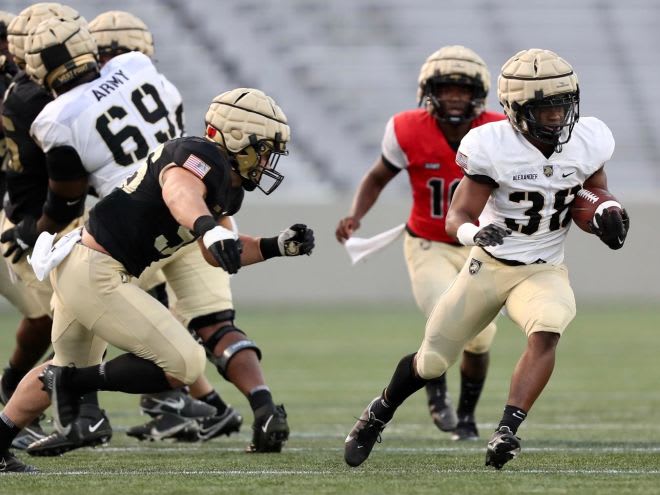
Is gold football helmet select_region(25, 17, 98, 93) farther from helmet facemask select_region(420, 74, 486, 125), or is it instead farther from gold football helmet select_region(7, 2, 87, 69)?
helmet facemask select_region(420, 74, 486, 125)

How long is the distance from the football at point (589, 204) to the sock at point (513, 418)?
0.65 m

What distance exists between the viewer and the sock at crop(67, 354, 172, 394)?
449 cm

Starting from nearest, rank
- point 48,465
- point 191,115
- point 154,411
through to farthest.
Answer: point 48,465, point 154,411, point 191,115

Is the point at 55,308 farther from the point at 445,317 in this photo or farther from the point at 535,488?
the point at 535,488

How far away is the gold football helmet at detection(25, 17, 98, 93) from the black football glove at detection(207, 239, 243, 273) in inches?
63.8

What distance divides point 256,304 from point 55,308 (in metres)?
9.18

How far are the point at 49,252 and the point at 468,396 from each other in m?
2.19

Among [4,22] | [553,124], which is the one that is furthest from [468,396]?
[4,22]

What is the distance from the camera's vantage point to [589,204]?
4531 millimetres

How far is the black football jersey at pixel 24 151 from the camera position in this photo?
5445 mm

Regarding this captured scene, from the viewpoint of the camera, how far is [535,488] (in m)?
3.95

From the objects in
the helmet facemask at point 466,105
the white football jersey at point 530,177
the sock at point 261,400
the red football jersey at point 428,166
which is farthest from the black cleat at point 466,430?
the white football jersey at point 530,177

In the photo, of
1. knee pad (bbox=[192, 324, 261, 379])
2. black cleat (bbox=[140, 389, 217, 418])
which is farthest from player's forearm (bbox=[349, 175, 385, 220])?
knee pad (bbox=[192, 324, 261, 379])

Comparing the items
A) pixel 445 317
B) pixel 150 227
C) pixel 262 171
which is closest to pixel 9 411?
pixel 150 227
